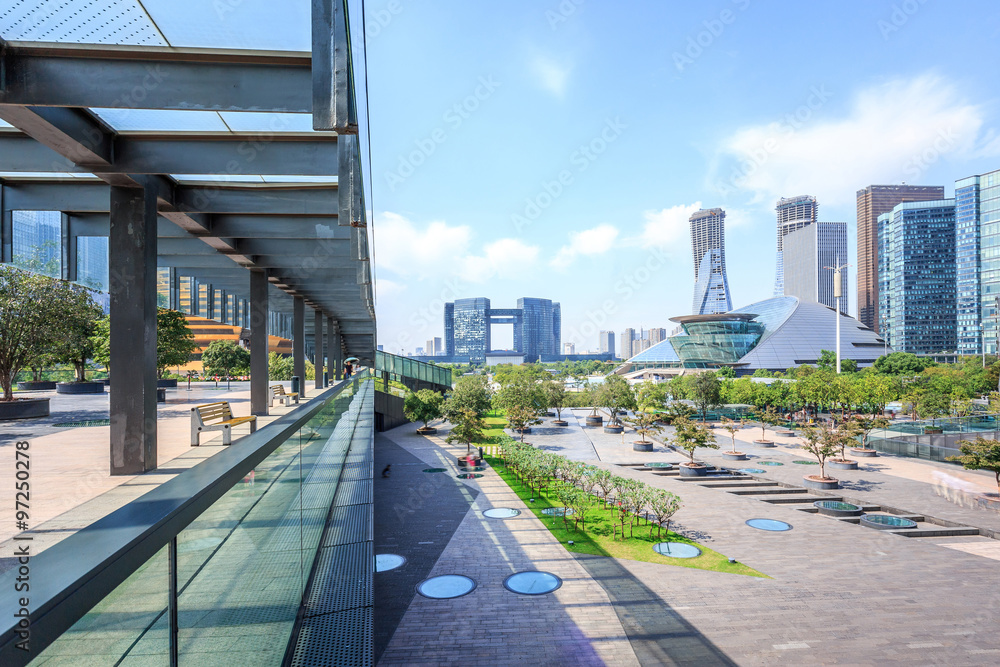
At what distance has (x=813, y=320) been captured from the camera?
283ft

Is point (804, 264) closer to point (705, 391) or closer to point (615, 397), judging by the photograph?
point (705, 391)

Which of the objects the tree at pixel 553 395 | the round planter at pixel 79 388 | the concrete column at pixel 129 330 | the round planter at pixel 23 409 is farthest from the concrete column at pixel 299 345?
the tree at pixel 553 395

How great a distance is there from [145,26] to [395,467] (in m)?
20.2

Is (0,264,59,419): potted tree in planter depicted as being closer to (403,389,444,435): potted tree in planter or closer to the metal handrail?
the metal handrail

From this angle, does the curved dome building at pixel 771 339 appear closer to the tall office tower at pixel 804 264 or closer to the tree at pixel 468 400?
the tree at pixel 468 400

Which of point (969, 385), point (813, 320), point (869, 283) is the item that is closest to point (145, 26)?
point (969, 385)

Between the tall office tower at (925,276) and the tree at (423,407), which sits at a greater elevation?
the tall office tower at (925,276)

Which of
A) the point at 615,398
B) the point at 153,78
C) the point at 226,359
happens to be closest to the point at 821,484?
the point at 615,398

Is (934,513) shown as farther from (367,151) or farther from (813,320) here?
(813,320)

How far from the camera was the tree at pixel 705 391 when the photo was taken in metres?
40.7

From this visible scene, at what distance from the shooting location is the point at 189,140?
19.6 ft

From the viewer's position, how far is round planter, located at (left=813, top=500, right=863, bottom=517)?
16.2 metres

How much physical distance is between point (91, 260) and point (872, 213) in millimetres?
223043

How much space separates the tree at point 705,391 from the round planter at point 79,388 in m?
38.4
